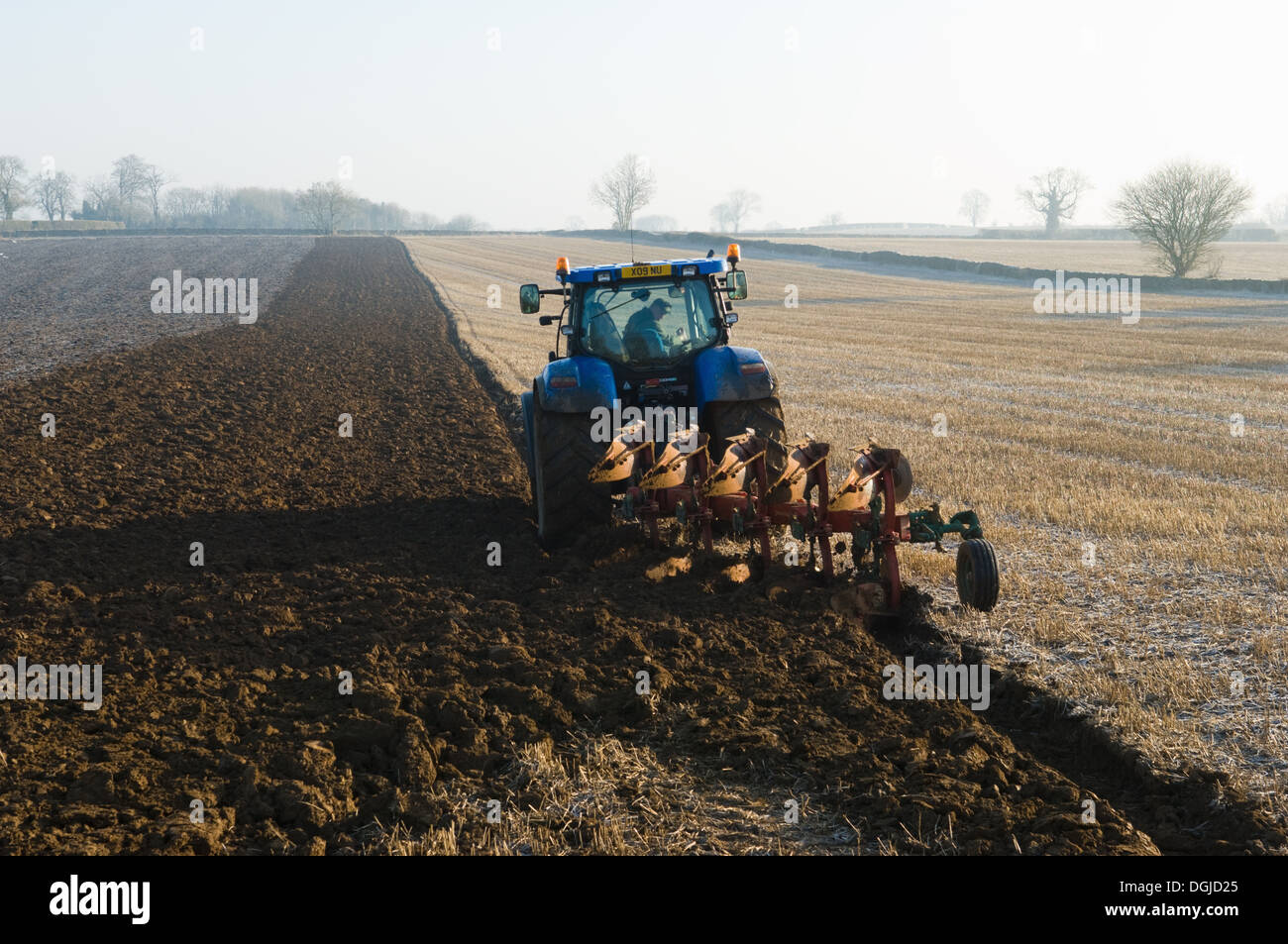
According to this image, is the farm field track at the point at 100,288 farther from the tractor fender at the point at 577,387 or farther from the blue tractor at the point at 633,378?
the tractor fender at the point at 577,387

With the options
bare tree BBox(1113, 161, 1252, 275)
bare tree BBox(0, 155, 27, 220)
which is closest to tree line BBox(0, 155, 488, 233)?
bare tree BBox(0, 155, 27, 220)

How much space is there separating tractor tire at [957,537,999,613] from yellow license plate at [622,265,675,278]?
10.7ft

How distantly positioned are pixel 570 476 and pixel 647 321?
149 cm

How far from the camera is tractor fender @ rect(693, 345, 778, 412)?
8.09m

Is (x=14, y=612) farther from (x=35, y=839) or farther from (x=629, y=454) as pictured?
(x=629, y=454)

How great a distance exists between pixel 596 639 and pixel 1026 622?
2376 millimetres

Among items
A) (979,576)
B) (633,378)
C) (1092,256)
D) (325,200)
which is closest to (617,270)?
(633,378)

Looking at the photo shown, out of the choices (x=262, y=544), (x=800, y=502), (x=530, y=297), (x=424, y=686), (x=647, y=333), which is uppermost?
(x=530, y=297)

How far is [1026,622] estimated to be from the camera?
639 cm

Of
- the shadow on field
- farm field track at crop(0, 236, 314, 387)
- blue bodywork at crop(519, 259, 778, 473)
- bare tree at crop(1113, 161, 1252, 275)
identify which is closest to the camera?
the shadow on field

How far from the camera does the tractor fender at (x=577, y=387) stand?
7.92m

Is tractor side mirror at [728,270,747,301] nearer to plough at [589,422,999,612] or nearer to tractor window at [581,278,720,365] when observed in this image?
tractor window at [581,278,720,365]

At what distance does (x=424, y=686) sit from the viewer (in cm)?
559

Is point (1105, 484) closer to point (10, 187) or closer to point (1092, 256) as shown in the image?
point (1092, 256)
